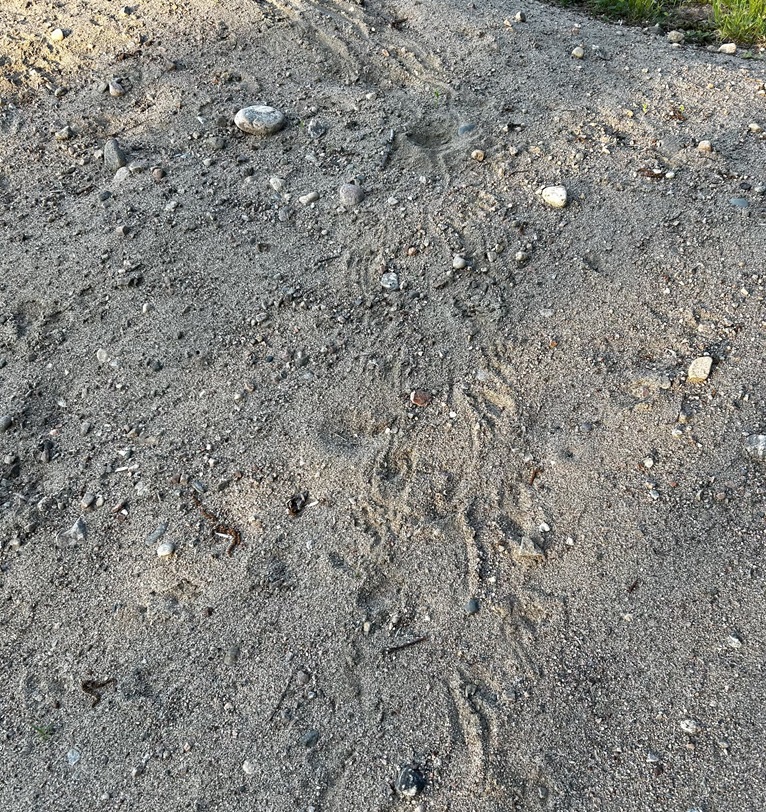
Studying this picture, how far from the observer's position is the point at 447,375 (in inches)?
127

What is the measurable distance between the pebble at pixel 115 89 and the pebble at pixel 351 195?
1.79m

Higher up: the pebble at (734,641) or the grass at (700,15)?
the grass at (700,15)

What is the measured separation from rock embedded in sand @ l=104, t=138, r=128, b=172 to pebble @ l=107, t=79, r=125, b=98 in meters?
0.51

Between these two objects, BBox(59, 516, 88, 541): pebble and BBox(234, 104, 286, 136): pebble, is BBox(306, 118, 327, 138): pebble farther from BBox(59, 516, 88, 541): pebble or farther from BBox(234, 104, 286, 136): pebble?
BBox(59, 516, 88, 541): pebble

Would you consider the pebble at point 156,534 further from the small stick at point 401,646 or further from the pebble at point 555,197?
the pebble at point 555,197

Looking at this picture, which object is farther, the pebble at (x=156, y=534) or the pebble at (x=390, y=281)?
the pebble at (x=390, y=281)

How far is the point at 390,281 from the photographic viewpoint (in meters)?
3.56

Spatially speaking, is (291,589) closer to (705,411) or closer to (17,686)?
(17,686)

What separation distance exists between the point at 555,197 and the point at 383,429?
1.62m

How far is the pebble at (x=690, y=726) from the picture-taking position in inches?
90.9

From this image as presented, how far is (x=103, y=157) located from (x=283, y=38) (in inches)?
56.9

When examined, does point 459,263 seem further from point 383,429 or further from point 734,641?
point 734,641

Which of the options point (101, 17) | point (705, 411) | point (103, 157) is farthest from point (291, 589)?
point (101, 17)

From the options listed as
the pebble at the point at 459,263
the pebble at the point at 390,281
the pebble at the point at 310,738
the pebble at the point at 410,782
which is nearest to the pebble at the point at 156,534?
the pebble at the point at 310,738
